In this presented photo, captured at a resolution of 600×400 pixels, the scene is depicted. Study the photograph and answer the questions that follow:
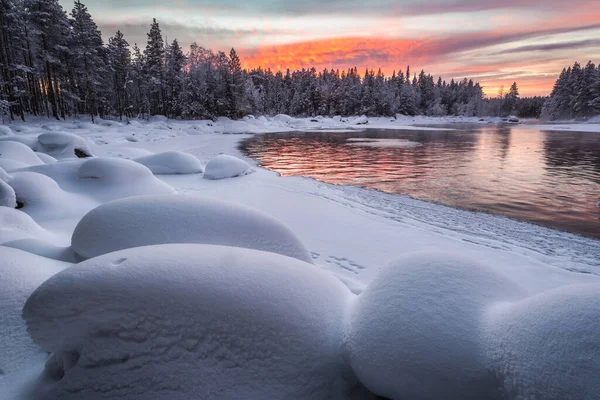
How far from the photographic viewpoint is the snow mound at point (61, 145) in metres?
12.0

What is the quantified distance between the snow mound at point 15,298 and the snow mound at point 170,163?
27.9 ft

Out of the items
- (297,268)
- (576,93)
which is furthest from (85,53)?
(576,93)

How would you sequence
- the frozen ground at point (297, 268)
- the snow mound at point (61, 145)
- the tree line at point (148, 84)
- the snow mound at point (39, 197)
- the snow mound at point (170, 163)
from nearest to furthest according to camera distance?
the frozen ground at point (297, 268)
the snow mound at point (39, 197)
the snow mound at point (170, 163)
the snow mound at point (61, 145)
the tree line at point (148, 84)

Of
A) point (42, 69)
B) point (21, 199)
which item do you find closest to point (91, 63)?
point (42, 69)

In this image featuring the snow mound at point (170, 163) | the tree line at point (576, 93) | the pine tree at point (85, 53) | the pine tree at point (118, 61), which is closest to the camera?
the snow mound at point (170, 163)

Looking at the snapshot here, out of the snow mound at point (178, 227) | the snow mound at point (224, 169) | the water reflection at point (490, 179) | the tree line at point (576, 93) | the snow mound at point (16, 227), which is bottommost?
the water reflection at point (490, 179)

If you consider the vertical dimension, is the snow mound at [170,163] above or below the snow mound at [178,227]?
below

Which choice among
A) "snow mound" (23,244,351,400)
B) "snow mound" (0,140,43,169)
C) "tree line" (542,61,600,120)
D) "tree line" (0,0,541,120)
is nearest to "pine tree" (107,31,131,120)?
"tree line" (0,0,541,120)

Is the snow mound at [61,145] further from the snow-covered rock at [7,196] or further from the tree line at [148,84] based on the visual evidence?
the tree line at [148,84]

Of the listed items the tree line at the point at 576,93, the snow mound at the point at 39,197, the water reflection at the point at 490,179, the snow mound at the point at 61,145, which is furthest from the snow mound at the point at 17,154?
the tree line at the point at 576,93

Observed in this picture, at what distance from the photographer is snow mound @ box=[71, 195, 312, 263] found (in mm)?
3162

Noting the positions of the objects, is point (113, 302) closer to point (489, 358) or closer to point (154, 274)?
point (154, 274)

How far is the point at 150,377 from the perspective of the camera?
179 centimetres

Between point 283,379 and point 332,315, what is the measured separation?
474 millimetres
